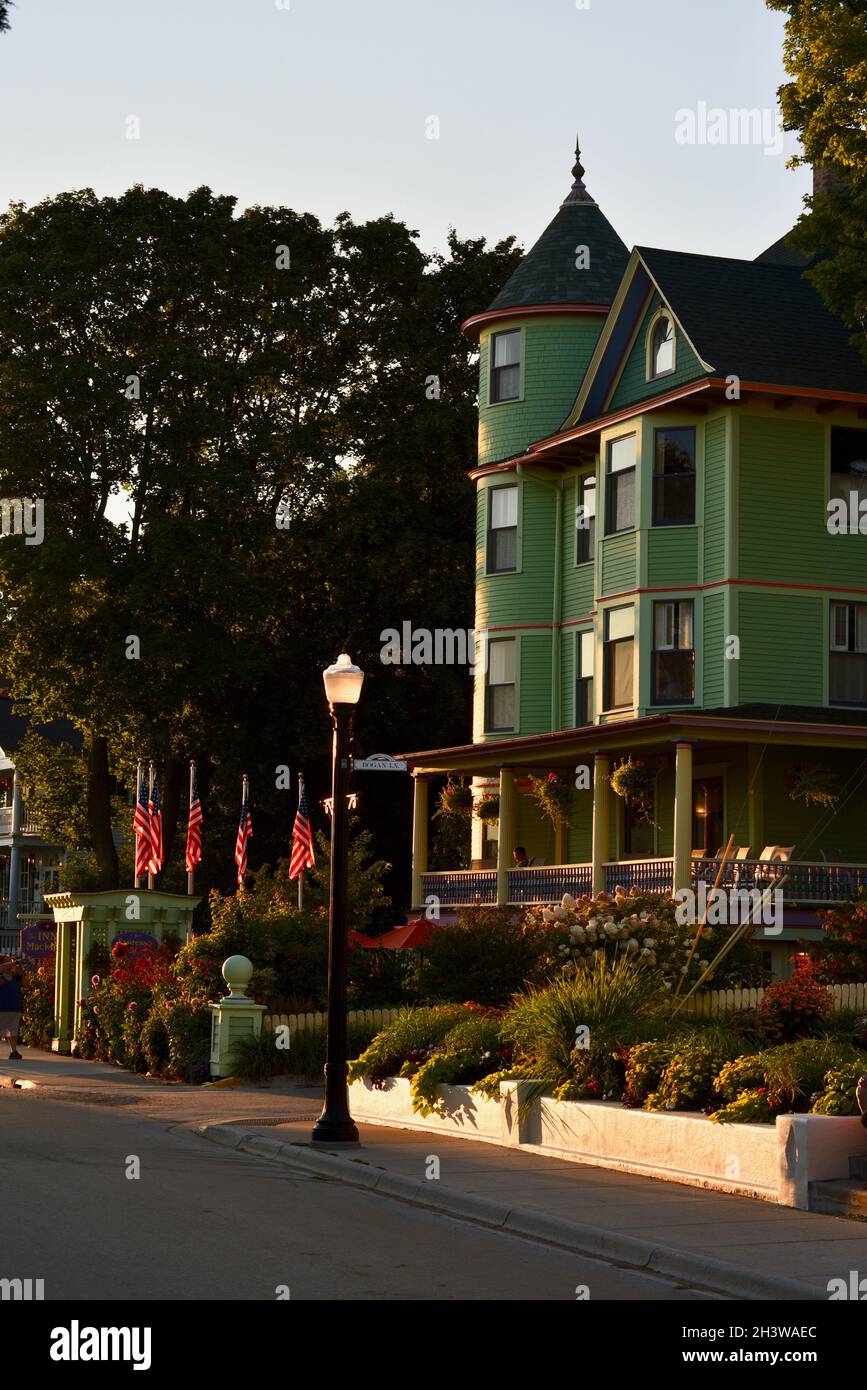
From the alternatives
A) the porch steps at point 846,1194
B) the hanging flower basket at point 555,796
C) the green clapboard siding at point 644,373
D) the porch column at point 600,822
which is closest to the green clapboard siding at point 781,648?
the porch column at point 600,822

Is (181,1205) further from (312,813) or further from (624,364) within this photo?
(312,813)

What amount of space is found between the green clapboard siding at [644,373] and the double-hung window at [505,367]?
12.8ft

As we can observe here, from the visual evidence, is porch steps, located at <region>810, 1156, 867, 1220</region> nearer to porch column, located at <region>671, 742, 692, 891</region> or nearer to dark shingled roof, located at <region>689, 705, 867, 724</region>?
porch column, located at <region>671, 742, 692, 891</region>

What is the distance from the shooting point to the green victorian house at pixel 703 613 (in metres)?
34.3

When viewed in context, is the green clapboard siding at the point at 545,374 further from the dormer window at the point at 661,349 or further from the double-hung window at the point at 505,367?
the dormer window at the point at 661,349

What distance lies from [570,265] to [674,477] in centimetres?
744

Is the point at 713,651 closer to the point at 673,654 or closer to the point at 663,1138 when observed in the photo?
the point at 673,654

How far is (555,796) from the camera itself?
128 feet

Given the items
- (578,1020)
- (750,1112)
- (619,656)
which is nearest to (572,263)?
(619,656)

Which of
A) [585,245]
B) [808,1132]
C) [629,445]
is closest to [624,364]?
[629,445]

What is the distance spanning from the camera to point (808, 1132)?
46.7 ft

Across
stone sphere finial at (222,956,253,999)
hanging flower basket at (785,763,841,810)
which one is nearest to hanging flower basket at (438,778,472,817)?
hanging flower basket at (785,763,841,810)
